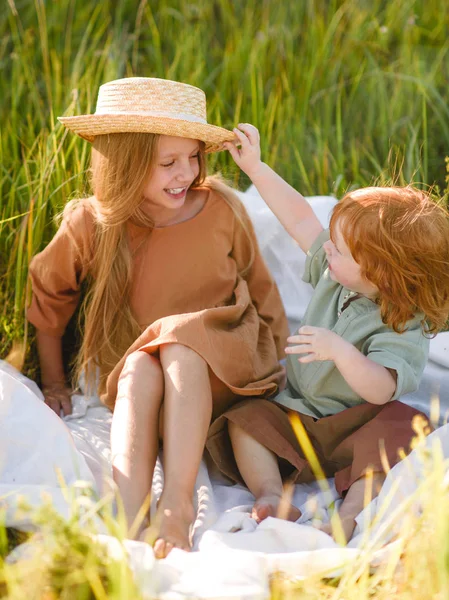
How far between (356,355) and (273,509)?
0.41 meters

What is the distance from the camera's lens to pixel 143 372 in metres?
2.08

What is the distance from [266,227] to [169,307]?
27.6 inches

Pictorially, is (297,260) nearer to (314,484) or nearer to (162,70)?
(314,484)

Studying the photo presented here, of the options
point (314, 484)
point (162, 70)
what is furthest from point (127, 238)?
point (162, 70)

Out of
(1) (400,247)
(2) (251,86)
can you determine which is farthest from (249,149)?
(2) (251,86)

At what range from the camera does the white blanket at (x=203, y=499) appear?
1.58 m

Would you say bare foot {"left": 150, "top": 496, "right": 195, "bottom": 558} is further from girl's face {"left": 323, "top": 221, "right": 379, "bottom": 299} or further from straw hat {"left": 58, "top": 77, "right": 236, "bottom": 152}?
straw hat {"left": 58, "top": 77, "right": 236, "bottom": 152}

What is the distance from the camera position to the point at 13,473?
6.36 feet

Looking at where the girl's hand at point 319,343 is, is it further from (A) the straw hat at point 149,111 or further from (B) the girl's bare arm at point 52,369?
(B) the girl's bare arm at point 52,369

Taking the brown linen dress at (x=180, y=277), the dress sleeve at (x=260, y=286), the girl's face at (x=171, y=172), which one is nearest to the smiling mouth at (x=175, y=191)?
the girl's face at (x=171, y=172)

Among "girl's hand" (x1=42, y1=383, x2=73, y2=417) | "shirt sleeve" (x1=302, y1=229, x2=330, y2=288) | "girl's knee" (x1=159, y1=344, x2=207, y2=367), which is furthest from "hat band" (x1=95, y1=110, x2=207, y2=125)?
"girl's hand" (x1=42, y1=383, x2=73, y2=417)

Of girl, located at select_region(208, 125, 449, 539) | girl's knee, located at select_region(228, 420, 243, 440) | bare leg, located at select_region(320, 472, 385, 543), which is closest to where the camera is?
bare leg, located at select_region(320, 472, 385, 543)

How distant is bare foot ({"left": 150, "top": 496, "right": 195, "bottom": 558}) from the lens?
175 centimetres

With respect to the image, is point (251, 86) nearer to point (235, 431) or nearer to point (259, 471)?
point (235, 431)
